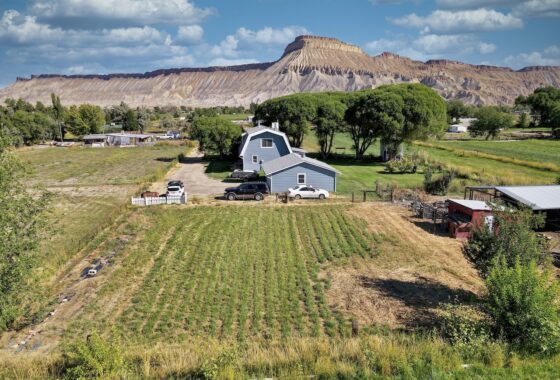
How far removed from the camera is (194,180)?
4353 centimetres

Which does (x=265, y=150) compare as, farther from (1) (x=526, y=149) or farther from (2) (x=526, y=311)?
(1) (x=526, y=149)

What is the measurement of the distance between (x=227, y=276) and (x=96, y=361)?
31.9ft

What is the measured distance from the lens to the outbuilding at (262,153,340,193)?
3600 cm

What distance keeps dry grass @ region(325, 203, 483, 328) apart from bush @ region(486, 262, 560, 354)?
11.5ft

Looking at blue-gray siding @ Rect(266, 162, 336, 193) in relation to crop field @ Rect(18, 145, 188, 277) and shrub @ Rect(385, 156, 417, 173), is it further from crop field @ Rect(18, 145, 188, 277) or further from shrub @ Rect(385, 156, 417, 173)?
shrub @ Rect(385, 156, 417, 173)

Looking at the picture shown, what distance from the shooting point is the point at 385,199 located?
3375cm

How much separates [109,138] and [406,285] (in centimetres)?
8330

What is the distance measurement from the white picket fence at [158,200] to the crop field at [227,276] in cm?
234

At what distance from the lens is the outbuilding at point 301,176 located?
3600 centimetres

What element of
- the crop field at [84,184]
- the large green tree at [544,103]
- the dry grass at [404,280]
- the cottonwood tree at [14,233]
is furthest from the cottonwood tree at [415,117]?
the large green tree at [544,103]

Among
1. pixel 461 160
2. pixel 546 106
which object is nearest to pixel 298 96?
pixel 461 160

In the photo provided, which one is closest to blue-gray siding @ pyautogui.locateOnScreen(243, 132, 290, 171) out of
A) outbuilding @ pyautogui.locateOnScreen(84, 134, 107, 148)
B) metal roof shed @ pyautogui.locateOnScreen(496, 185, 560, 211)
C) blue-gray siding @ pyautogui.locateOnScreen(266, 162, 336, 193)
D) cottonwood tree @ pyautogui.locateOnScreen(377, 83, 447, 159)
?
blue-gray siding @ pyautogui.locateOnScreen(266, 162, 336, 193)

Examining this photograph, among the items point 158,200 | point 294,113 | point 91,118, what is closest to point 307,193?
point 158,200

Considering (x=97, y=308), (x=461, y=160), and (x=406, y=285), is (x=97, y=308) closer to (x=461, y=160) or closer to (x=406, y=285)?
(x=406, y=285)
